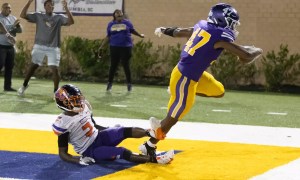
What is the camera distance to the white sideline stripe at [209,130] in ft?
24.9

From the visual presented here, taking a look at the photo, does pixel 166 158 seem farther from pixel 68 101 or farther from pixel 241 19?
pixel 241 19

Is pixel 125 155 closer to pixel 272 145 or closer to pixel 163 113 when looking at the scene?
pixel 272 145

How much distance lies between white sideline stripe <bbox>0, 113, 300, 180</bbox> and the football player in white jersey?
5.54 ft

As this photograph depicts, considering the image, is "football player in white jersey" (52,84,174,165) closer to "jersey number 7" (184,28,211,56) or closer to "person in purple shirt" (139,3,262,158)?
"person in purple shirt" (139,3,262,158)

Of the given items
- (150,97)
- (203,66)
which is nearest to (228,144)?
(203,66)

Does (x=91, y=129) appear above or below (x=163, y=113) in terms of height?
above

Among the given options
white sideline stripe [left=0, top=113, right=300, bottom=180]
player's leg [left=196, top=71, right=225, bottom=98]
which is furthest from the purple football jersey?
white sideline stripe [left=0, top=113, right=300, bottom=180]

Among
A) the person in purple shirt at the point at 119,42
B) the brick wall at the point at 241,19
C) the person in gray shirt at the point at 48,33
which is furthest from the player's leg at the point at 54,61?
the brick wall at the point at 241,19

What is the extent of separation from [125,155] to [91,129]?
433mm

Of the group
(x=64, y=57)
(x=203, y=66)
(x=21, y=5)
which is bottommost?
(x=64, y=57)

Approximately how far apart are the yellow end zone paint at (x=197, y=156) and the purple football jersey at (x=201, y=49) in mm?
847

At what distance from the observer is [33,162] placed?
595cm

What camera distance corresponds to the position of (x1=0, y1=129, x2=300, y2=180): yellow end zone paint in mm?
5527

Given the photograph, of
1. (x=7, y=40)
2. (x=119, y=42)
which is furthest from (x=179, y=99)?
→ (x=119, y=42)
